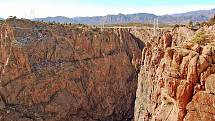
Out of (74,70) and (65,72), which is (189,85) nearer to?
(65,72)

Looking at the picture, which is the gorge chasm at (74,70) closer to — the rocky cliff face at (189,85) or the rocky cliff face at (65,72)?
the rocky cliff face at (65,72)

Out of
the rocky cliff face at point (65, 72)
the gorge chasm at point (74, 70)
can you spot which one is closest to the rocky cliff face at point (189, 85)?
the gorge chasm at point (74, 70)

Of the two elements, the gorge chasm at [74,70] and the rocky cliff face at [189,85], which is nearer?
the rocky cliff face at [189,85]

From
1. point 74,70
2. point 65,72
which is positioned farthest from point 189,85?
point 74,70

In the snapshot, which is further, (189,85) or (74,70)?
(74,70)

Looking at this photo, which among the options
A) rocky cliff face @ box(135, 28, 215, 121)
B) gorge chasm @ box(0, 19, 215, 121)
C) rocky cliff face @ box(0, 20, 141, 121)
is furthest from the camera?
rocky cliff face @ box(0, 20, 141, 121)

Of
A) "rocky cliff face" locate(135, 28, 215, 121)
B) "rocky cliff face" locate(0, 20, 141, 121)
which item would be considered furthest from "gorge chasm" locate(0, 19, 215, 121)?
"rocky cliff face" locate(135, 28, 215, 121)

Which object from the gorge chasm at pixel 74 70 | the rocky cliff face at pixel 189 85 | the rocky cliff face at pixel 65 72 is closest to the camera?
the rocky cliff face at pixel 189 85

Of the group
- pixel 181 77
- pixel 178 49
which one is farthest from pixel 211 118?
pixel 178 49

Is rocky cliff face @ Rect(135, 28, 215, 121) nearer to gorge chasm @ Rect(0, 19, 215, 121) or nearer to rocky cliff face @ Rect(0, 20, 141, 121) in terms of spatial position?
gorge chasm @ Rect(0, 19, 215, 121)
